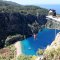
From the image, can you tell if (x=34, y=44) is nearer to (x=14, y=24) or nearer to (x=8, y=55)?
(x=8, y=55)

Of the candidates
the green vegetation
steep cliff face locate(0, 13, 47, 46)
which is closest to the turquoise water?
the green vegetation

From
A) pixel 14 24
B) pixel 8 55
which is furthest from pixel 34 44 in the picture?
pixel 14 24

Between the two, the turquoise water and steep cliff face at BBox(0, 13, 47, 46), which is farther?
steep cliff face at BBox(0, 13, 47, 46)

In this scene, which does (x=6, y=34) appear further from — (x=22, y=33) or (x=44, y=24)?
(x=44, y=24)

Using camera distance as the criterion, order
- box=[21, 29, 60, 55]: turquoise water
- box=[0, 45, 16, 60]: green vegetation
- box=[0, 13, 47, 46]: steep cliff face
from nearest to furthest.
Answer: box=[0, 45, 16, 60]: green vegetation → box=[21, 29, 60, 55]: turquoise water → box=[0, 13, 47, 46]: steep cliff face

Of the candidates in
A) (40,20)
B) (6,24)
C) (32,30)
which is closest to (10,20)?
(6,24)

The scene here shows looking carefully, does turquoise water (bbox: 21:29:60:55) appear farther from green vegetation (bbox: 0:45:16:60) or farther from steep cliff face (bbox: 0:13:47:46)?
steep cliff face (bbox: 0:13:47:46)

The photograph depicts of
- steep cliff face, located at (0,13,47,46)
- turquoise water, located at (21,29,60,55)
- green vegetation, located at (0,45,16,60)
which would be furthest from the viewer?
steep cliff face, located at (0,13,47,46)

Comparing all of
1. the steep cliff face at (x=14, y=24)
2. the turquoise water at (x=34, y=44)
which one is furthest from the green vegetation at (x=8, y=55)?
the steep cliff face at (x=14, y=24)
